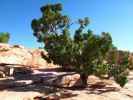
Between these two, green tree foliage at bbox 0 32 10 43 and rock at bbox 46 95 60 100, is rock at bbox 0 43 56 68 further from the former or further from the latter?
green tree foliage at bbox 0 32 10 43

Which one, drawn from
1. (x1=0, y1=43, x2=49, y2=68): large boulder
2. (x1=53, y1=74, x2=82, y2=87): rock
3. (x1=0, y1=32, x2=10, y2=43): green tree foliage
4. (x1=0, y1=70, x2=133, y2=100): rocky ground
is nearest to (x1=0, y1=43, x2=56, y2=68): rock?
(x1=0, y1=43, x2=49, y2=68): large boulder

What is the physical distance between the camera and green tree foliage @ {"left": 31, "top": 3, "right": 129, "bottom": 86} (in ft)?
121

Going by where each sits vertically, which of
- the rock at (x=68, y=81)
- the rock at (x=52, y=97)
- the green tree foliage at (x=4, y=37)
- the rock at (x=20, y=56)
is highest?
the green tree foliage at (x=4, y=37)

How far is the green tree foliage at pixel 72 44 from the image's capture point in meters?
36.8

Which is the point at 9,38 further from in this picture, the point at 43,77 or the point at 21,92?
the point at 21,92

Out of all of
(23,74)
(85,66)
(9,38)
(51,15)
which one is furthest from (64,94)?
(9,38)

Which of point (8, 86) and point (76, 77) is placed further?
point (76, 77)

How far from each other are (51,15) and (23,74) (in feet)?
44.6

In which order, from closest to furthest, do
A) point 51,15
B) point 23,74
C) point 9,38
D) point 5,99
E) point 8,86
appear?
point 5,99, point 8,86, point 51,15, point 23,74, point 9,38

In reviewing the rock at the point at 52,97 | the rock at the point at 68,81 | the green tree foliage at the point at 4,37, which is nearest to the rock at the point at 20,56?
the rock at the point at 68,81

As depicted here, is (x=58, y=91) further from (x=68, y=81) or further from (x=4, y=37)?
(x=4, y=37)

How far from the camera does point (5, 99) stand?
2773 centimetres

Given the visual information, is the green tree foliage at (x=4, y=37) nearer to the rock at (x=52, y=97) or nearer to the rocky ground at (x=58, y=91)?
the rocky ground at (x=58, y=91)

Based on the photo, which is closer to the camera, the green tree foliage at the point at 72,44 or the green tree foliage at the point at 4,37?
the green tree foliage at the point at 72,44
